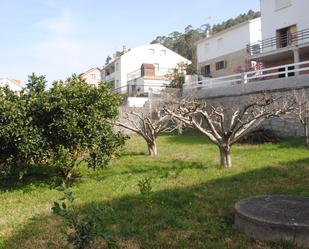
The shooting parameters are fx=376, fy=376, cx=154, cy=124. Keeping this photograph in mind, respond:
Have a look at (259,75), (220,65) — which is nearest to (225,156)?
(259,75)

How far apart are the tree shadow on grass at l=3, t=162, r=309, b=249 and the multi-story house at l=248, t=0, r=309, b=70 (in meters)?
17.2

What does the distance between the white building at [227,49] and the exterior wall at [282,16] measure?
169 inches

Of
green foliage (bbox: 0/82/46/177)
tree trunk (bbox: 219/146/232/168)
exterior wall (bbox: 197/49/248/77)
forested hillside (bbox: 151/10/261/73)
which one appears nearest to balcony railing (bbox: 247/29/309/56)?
exterior wall (bbox: 197/49/248/77)

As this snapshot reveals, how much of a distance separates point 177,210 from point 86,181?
3.53m

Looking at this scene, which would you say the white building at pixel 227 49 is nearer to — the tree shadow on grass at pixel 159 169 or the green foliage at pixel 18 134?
the tree shadow on grass at pixel 159 169

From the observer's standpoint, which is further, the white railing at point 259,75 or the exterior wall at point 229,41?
the exterior wall at point 229,41

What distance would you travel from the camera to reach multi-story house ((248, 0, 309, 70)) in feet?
81.1

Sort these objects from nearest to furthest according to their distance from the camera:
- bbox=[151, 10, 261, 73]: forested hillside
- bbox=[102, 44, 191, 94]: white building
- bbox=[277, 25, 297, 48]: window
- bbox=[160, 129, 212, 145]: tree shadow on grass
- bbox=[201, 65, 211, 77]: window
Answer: bbox=[160, 129, 212, 145]: tree shadow on grass, bbox=[277, 25, 297, 48]: window, bbox=[201, 65, 211, 77]: window, bbox=[102, 44, 191, 94]: white building, bbox=[151, 10, 261, 73]: forested hillside

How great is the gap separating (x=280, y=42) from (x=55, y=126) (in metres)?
22.0

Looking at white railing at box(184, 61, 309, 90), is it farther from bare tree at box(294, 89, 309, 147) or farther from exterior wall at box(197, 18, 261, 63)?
exterior wall at box(197, 18, 261, 63)

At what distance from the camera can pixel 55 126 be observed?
8953 millimetres

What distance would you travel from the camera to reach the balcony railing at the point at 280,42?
2462 centimetres

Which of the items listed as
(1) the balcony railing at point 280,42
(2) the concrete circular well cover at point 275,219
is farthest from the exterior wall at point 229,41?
(2) the concrete circular well cover at point 275,219

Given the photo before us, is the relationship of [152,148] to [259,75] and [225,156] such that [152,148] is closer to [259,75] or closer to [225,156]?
[225,156]
